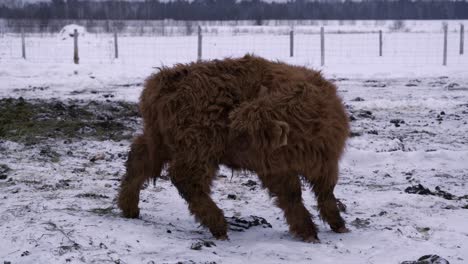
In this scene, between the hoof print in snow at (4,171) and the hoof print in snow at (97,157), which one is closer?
the hoof print in snow at (4,171)

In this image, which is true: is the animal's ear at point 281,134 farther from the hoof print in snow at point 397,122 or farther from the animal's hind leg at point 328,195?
the hoof print in snow at point 397,122

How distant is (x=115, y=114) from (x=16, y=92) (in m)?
5.39

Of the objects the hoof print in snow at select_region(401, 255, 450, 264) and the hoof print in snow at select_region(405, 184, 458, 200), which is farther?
the hoof print in snow at select_region(405, 184, 458, 200)

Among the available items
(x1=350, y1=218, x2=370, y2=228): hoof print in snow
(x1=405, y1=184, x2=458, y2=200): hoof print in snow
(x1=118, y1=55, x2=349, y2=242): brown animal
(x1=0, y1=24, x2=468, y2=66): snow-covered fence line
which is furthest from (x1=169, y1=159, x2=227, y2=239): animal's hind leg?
(x1=0, y1=24, x2=468, y2=66): snow-covered fence line

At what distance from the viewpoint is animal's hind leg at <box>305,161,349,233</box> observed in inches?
197

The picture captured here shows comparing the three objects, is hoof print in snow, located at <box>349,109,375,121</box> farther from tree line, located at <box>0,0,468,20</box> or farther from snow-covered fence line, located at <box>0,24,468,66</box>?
tree line, located at <box>0,0,468,20</box>

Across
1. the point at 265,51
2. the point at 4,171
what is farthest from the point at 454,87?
the point at 265,51

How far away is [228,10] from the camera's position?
11044 cm

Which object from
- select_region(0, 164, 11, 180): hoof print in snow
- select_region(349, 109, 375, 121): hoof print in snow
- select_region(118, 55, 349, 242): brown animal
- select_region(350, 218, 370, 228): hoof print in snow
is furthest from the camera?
select_region(349, 109, 375, 121): hoof print in snow

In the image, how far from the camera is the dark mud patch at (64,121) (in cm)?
934

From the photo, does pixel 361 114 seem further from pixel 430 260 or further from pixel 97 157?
pixel 430 260

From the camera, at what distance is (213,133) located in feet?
15.8

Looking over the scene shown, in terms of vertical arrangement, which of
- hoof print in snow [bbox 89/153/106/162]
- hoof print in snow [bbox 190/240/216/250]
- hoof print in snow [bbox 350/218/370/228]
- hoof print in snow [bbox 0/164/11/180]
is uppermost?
hoof print in snow [bbox 0/164/11/180]

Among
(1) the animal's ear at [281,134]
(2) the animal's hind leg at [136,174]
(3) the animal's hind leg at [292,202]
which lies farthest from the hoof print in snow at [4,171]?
(1) the animal's ear at [281,134]
